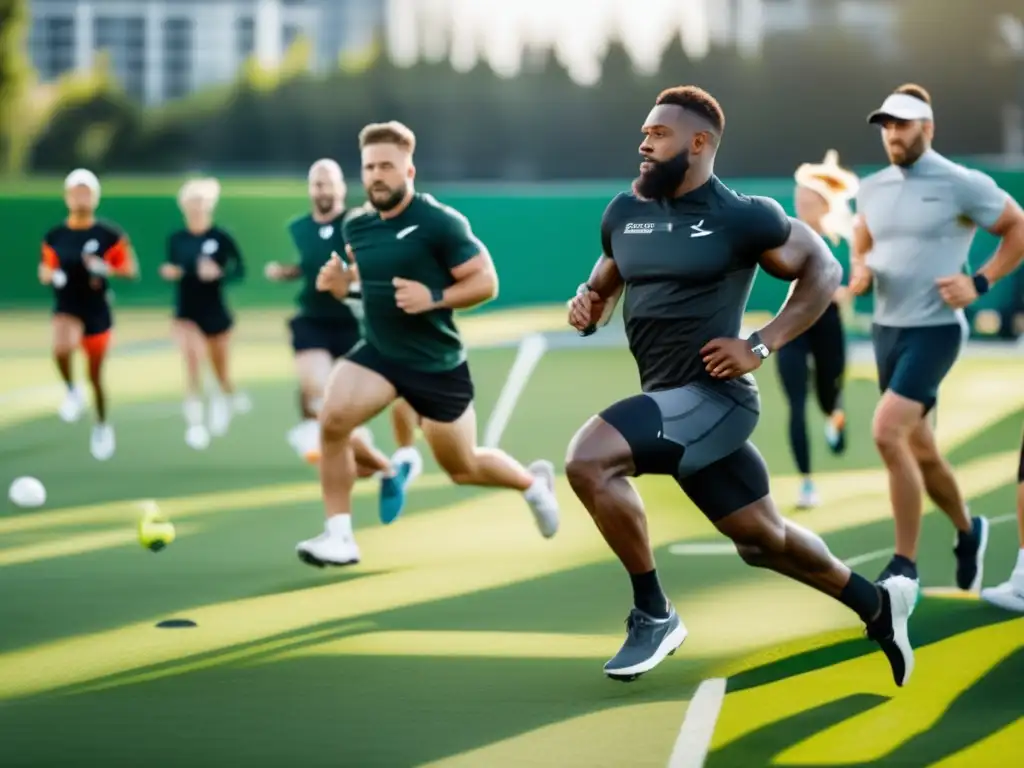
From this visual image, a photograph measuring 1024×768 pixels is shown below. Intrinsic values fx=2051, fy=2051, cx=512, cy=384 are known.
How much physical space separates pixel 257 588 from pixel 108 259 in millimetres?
6736

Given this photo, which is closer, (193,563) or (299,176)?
(193,563)

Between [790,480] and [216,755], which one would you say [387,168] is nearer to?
[216,755]

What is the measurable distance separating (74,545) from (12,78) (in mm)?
57399

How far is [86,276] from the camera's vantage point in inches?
648

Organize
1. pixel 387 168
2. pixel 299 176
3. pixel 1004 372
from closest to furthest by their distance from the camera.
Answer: pixel 387 168 < pixel 1004 372 < pixel 299 176

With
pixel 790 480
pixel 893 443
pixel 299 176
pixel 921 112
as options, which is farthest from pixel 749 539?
pixel 299 176

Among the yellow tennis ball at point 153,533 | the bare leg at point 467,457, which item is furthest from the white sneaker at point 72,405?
the bare leg at point 467,457

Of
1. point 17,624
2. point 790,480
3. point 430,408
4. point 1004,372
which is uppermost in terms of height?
point 430,408

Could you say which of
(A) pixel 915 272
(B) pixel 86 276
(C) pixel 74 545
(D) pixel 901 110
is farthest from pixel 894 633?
(B) pixel 86 276

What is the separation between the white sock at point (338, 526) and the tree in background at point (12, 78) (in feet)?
186

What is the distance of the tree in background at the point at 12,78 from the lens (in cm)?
6481

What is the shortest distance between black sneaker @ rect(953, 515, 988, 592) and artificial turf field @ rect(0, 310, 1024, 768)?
1.08 ft

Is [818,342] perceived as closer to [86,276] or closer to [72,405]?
[86,276]

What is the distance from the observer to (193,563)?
36.7 feet
